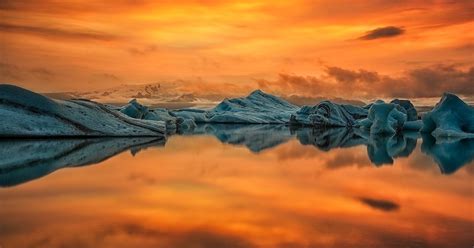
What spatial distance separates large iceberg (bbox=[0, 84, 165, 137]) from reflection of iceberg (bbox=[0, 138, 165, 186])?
4.13ft

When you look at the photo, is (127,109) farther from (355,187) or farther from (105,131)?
(355,187)

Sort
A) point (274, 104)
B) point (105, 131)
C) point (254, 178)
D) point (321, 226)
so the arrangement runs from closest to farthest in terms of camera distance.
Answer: point (321, 226) < point (254, 178) < point (105, 131) < point (274, 104)

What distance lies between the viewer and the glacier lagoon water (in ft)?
12.8

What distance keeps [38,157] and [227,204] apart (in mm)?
5496

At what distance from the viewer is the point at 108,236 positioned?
386 centimetres

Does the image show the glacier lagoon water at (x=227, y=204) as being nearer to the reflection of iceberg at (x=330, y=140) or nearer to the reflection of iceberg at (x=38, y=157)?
the reflection of iceberg at (x=38, y=157)

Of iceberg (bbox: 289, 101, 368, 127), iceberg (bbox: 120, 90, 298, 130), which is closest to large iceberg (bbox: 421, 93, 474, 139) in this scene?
iceberg (bbox: 120, 90, 298, 130)

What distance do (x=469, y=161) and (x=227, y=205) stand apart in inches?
315

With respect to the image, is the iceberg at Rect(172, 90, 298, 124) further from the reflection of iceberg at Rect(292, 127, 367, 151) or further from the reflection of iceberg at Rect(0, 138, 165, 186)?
the reflection of iceberg at Rect(0, 138, 165, 186)

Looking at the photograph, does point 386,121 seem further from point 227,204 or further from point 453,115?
point 227,204

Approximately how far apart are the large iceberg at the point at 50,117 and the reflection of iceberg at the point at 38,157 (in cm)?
126

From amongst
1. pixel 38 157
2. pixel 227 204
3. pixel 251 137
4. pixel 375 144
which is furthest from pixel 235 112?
pixel 227 204

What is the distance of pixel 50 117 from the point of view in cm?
1545

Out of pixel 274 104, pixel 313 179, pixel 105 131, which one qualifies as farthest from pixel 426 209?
pixel 274 104
